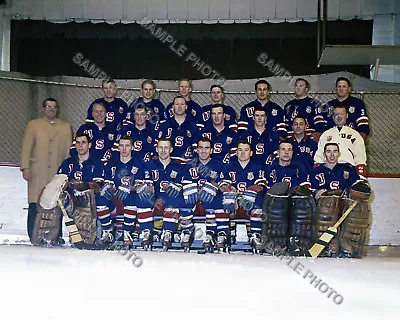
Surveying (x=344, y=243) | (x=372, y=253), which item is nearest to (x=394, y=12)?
(x=372, y=253)

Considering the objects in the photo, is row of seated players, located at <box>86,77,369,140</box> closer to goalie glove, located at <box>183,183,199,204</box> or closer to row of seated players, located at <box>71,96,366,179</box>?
row of seated players, located at <box>71,96,366,179</box>

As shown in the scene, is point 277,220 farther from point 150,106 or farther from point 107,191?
point 150,106

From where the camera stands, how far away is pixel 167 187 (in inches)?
174

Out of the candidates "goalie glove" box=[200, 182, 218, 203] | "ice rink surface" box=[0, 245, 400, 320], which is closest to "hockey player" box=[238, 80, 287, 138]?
"goalie glove" box=[200, 182, 218, 203]

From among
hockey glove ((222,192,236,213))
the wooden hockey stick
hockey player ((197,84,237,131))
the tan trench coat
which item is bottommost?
the wooden hockey stick

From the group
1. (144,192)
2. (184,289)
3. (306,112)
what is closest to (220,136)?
(306,112)

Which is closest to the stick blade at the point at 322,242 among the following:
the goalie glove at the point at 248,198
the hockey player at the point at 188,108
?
the goalie glove at the point at 248,198

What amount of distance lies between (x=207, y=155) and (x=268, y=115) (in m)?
0.82

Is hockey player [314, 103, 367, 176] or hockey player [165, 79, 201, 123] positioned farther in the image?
hockey player [165, 79, 201, 123]

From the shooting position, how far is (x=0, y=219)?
554cm

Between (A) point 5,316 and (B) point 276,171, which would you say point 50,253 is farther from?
(B) point 276,171

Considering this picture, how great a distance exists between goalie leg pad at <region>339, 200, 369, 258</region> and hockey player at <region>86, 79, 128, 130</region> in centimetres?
221

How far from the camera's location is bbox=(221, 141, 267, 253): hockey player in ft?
14.4

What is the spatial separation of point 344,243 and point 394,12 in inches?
190
